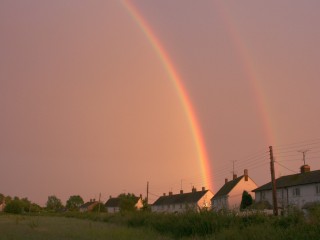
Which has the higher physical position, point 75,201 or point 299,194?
point 75,201

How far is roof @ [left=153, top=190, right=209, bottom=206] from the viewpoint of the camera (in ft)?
Answer: 318

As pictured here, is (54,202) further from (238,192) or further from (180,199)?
(238,192)

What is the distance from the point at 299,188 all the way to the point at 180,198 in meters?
52.7

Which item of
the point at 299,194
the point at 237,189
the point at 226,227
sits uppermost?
the point at 237,189

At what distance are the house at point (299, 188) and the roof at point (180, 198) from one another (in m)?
31.2

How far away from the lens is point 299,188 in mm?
54875

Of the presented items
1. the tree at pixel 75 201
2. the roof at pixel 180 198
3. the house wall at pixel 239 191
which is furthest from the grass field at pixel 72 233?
the tree at pixel 75 201

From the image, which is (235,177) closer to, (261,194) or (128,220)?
(261,194)

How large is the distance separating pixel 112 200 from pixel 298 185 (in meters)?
96.3

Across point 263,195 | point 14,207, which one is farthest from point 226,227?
point 14,207

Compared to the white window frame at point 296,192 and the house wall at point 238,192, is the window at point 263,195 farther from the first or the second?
the house wall at point 238,192

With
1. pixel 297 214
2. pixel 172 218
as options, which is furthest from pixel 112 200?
pixel 297 214

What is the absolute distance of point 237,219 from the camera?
27656 mm

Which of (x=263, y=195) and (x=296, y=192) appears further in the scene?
(x=263, y=195)
